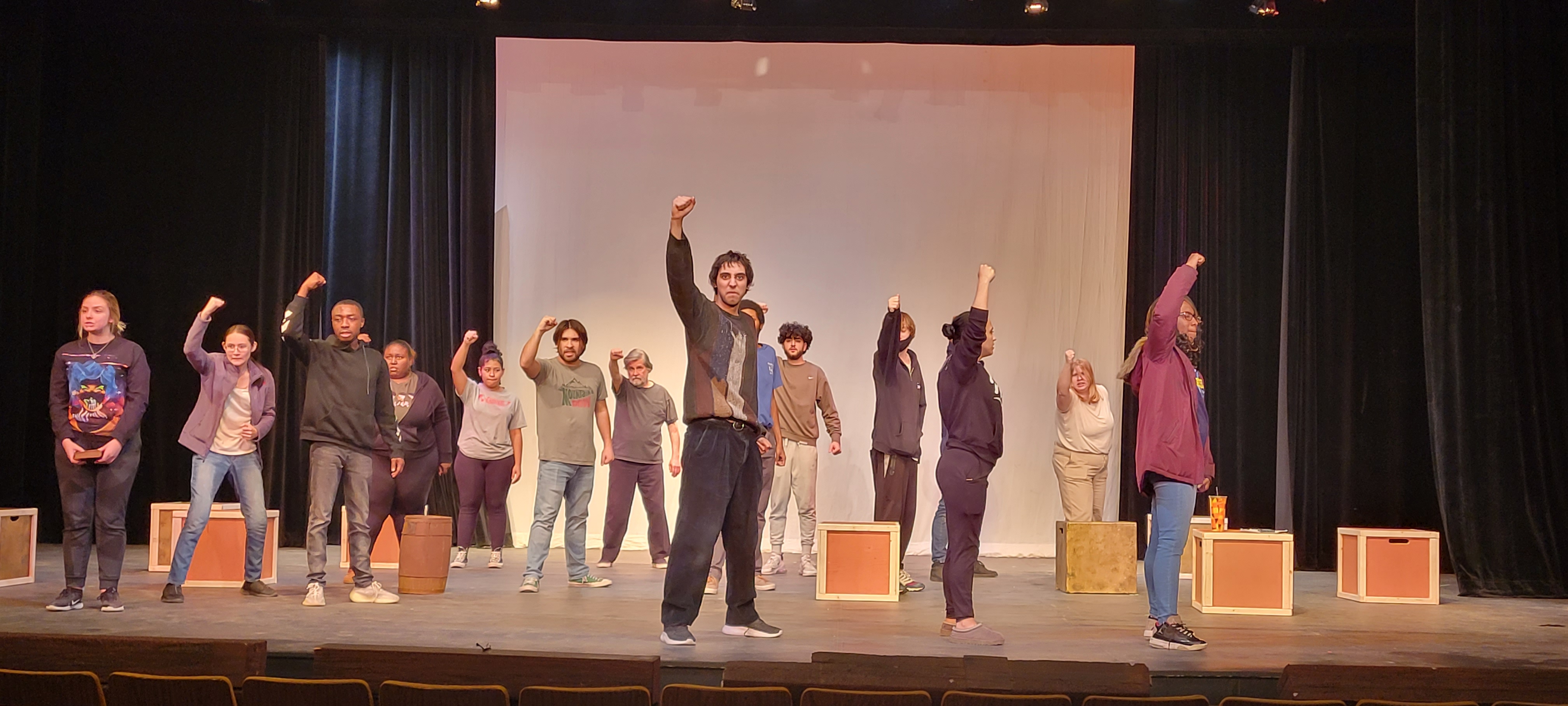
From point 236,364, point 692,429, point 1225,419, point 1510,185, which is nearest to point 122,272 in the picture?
point 236,364

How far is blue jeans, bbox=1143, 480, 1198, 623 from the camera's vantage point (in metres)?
4.48

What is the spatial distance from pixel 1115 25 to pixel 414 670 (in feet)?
22.4

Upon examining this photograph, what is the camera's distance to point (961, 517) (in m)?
4.51

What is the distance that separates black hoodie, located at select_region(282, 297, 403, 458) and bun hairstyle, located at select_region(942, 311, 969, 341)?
8.87 ft

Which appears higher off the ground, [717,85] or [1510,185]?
[717,85]

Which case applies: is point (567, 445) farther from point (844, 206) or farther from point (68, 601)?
point (844, 206)

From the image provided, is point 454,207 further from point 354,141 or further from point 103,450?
point 103,450

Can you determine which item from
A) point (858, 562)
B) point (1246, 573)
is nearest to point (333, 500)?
point (858, 562)

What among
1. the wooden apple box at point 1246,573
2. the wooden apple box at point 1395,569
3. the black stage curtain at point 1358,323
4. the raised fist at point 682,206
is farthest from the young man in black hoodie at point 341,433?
the black stage curtain at point 1358,323

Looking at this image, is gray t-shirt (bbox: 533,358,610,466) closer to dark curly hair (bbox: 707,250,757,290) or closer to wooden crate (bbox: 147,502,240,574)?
dark curly hair (bbox: 707,250,757,290)

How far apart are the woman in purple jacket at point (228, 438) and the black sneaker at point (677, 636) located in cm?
251

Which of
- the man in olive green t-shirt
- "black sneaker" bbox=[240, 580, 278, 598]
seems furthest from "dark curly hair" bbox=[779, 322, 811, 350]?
"black sneaker" bbox=[240, 580, 278, 598]

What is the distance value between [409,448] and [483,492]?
743 mm

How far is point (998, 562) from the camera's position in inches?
327
